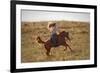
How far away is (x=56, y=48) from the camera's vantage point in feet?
6.16

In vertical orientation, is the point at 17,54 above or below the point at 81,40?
below

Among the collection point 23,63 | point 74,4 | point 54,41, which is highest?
point 74,4

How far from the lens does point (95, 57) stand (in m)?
2.03

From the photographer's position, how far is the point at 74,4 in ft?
6.30

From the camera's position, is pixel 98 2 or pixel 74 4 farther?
pixel 98 2

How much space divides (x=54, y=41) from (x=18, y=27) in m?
0.37

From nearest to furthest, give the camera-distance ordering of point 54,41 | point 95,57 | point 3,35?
point 3,35 < point 54,41 < point 95,57

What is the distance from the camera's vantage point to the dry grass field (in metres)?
1.77

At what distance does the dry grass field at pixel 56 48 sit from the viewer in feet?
5.81

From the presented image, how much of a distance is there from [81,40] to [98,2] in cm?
45

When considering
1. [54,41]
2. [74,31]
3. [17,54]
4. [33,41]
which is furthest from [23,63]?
[74,31]

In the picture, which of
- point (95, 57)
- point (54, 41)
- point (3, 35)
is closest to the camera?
point (3, 35)

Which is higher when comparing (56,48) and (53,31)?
(53,31)

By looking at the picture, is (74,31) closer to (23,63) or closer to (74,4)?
(74,4)
